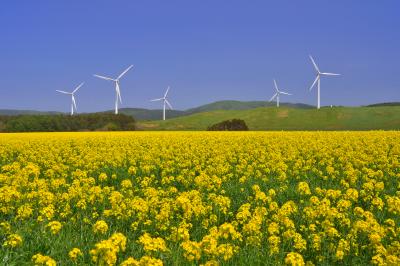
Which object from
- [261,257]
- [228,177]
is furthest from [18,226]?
[228,177]

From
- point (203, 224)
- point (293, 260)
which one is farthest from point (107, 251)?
point (203, 224)

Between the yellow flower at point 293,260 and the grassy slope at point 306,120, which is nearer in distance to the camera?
the yellow flower at point 293,260

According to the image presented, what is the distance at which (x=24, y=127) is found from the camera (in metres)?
75.6

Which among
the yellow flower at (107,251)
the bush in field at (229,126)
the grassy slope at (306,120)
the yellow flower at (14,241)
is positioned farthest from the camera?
the grassy slope at (306,120)

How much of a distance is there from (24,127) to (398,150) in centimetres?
6292

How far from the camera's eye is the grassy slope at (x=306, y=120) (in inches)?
3654

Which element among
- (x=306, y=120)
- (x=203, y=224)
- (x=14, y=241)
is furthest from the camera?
(x=306, y=120)

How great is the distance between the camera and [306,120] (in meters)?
102

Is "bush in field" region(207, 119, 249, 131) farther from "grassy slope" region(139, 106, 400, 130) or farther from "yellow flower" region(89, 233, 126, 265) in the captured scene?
"yellow flower" region(89, 233, 126, 265)

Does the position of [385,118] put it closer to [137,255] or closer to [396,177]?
[396,177]

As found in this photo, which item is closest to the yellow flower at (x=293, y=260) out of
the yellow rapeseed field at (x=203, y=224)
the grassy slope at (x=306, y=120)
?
the yellow rapeseed field at (x=203, y=224)

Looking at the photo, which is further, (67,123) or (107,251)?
(67,123)

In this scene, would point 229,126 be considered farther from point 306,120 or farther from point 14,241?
point 14,241

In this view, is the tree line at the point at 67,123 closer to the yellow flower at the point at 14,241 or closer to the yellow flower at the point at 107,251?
the yellow flower at the point at 14,241
